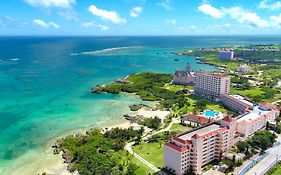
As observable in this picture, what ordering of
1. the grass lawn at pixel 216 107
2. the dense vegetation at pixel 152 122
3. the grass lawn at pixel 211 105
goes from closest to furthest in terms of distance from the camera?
the dense vegetation at pixel 152 122
the grass lawn at pixel 216 107
the grass lawn at pixel 211 105

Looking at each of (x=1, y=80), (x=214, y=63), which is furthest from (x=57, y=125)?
(x=214, y=63)

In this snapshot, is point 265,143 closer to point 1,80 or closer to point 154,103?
point 154,103

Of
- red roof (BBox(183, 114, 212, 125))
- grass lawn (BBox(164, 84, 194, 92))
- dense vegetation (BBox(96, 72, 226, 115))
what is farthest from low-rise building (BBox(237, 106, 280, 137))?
grass lawn (BBox(164, 84, 194, 92))

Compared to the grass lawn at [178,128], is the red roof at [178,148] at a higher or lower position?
higher

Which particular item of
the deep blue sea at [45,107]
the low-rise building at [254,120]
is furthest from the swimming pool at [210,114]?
the deep blue sea at [45,107]

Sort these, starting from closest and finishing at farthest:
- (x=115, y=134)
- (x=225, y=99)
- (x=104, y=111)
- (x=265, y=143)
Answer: (x=265, y=143) → (x=115, y=134) → (x=104, y=111) → (x=225, y=99)

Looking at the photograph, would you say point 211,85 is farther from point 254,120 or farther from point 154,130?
point 154,130

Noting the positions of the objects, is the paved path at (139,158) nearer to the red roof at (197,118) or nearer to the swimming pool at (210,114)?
the red roof at (197,118)

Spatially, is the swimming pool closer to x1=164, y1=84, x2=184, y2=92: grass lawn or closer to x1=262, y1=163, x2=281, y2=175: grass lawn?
x1=262, y1=163, x2=281, y2=175: grass lawn
